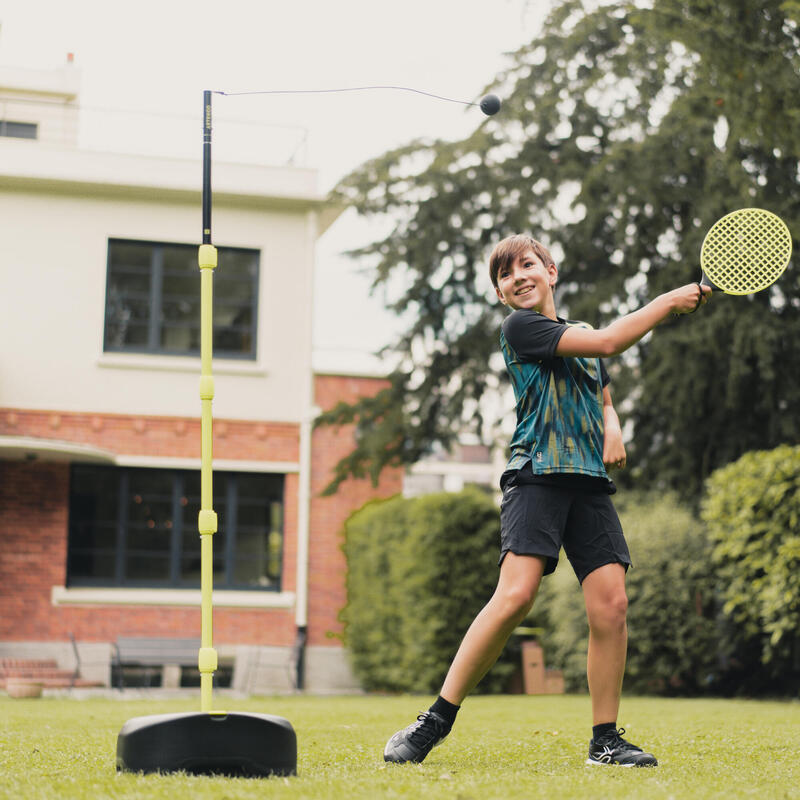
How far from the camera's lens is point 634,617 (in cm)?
1378

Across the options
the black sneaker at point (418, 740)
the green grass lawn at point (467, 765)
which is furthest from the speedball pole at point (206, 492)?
the black sneaker at point (418, 740)

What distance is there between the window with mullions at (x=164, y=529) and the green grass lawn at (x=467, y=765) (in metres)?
10.6

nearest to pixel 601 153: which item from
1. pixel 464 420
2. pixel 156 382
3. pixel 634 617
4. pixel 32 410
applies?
pixel 464 420

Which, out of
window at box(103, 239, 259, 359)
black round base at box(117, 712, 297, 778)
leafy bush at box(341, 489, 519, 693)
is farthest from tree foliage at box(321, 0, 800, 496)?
black round base at box(117, 712, 297, 778)

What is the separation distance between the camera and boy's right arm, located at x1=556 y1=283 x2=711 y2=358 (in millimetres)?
4316

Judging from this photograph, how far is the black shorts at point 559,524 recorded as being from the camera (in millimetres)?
4500

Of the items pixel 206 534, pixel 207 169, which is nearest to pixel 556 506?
pixel 206 534

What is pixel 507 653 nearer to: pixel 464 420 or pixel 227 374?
pixel 464 420

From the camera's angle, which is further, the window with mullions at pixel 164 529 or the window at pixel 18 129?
the window at pixel 18 129

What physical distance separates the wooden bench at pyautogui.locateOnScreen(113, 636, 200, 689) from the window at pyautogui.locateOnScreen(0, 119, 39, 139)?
25.2ft

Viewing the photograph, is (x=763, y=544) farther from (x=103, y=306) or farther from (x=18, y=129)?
(x=18, y=129)

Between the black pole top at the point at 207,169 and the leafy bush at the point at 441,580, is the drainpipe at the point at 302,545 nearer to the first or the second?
the leafy bush at the point at 441,580

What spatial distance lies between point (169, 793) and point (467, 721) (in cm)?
Answer: 501

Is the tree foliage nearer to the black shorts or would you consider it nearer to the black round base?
the black shorts
